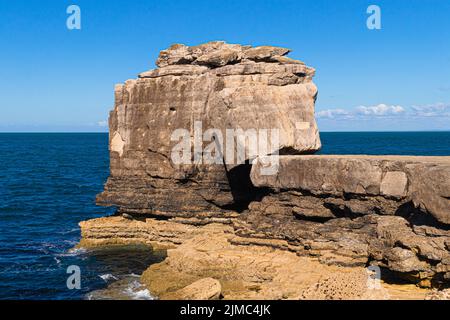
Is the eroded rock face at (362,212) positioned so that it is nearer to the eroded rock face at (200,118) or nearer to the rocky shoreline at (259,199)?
the rocky shoreline at (259,199)

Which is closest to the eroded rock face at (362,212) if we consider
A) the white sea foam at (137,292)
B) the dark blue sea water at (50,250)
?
the white sea foam at (137,292)

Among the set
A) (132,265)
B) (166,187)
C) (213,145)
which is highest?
(213,145)

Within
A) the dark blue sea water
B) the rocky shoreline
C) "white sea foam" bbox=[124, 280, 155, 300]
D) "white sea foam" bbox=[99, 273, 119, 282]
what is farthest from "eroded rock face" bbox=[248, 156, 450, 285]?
the dark blue sea water

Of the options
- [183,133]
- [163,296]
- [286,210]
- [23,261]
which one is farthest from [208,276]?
[23,261]

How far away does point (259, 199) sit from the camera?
28812 millimetres

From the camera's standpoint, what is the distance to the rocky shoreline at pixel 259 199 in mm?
21453

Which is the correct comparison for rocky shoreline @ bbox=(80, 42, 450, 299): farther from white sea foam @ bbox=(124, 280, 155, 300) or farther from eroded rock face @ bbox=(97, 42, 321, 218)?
white sea foam @ bbox=(124, 280, 155, 300)

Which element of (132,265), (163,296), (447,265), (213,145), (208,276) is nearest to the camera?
(447,265)

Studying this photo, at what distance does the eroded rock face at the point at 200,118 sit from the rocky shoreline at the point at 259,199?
7 centimetres

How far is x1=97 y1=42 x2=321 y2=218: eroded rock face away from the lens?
1123 inches

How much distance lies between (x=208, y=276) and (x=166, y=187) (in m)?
9.32

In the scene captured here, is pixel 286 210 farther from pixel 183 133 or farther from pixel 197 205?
pixel 183 133

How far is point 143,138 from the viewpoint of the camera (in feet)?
108
